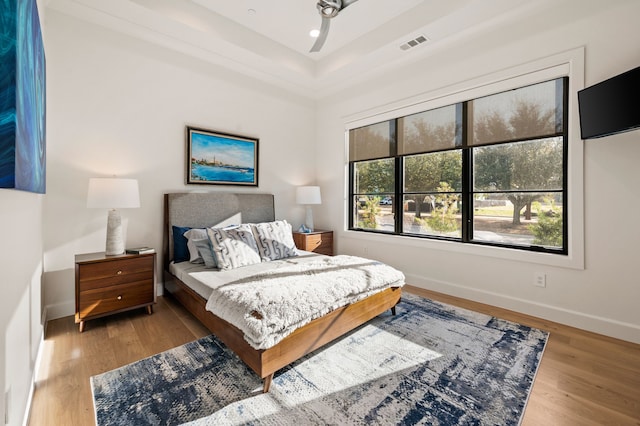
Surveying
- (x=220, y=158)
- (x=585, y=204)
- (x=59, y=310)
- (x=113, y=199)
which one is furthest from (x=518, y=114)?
(x=59, y=310)

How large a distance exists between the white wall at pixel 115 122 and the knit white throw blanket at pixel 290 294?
5.83ft

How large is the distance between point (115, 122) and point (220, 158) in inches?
46.3

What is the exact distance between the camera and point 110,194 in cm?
263

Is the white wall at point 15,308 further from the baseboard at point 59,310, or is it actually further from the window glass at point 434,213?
the window glass at point 434,213

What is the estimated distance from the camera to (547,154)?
2.85 metres

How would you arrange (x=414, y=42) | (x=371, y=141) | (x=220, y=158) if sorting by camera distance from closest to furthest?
(x=414, y=42), (x=220, y=158), (x=371, y=141)

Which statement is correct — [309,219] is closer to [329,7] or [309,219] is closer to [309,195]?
[309,195]

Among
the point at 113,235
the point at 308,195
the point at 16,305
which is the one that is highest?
the point at 308,195

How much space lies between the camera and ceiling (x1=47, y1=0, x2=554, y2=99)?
2.79 m

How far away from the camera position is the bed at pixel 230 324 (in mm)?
1848

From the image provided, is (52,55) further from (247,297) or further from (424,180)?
(424,180)

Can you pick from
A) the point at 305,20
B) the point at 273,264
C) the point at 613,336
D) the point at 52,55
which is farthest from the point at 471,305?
the point at 52,55

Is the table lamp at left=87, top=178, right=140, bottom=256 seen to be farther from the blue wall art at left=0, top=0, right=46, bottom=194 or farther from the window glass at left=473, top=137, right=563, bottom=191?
the window glass at left=473, top=137, right=563, bottom=191

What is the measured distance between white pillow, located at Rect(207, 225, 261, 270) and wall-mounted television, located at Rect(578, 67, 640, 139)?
312 cm
